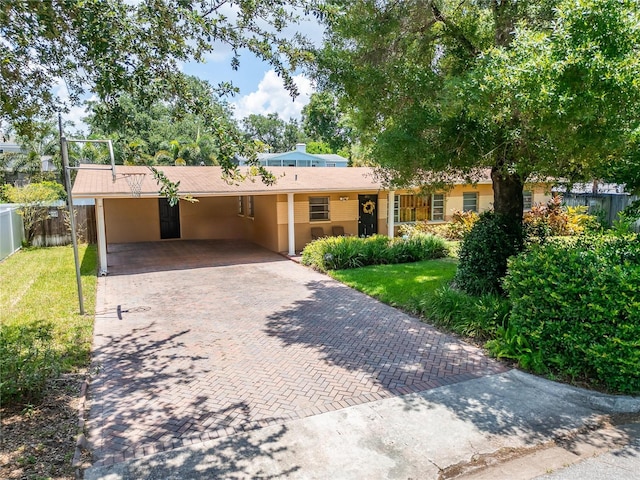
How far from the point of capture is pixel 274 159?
3966cm

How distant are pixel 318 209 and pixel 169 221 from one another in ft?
26.3

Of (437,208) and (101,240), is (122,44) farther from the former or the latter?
(437,208)

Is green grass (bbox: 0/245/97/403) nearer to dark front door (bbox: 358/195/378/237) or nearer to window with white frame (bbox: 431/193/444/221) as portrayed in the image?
dark front door (bbox: 358/195/378/237)

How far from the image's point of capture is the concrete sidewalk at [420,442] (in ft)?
13.0

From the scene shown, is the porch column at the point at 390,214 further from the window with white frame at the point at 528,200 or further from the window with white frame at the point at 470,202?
the window with white frame at the point at 528,200

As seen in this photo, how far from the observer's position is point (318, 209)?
1727 centimetres

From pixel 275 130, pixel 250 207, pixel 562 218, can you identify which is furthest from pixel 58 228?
pixel 275 130

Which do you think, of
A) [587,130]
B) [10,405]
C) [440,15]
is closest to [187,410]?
[10,405]

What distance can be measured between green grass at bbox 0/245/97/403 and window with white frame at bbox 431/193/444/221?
13.8 m

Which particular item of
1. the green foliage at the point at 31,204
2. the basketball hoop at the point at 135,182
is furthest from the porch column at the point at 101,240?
the green foliage at the point at 31,204

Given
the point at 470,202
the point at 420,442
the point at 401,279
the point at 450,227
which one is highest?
the point at 470,202

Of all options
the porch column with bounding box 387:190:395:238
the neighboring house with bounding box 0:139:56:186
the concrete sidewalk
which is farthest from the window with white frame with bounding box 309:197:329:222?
the neighboring house with bounding box 0:139:56:186

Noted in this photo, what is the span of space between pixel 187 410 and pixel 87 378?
1.85m

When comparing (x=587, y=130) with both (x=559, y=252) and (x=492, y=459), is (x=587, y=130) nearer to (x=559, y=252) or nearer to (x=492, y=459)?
(x=559, y=252)
